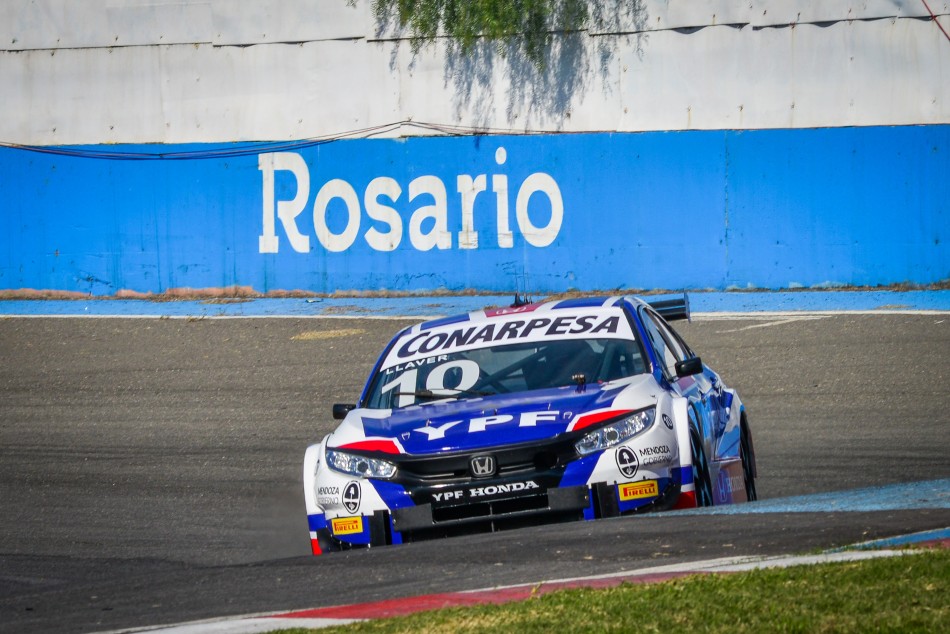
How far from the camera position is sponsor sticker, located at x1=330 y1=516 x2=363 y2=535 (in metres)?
7.13

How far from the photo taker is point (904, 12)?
2091 centimetres

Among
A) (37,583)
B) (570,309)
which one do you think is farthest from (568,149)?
(37,583)

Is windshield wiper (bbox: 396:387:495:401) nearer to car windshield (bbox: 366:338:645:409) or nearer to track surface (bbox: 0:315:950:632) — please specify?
car windshield (bbox: 366:338:645:409)

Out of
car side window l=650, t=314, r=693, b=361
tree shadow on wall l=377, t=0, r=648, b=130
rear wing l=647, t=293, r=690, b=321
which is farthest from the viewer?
tree shadow on wall l=377, t=0, r=648, b=130

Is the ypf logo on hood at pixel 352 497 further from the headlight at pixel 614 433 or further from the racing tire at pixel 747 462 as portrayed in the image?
the racing tire at pixel 747 462

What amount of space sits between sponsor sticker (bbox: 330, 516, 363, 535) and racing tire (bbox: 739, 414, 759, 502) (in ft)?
8.17

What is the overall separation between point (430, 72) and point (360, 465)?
655 inches

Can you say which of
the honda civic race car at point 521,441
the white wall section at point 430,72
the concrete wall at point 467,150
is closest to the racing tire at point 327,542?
the honda civic race car at point 521,441

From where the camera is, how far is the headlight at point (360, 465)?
A: 709 centimetres

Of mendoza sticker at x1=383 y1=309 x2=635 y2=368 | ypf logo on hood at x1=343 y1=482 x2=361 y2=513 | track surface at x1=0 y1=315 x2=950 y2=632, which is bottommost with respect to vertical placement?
track surface at x1=0 y1=315 x2=950 y2=632

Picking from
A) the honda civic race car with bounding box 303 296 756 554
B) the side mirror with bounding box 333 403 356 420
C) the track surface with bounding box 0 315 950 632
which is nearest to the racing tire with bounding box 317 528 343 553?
the honda civic race car with bounding box 303 296 756 554

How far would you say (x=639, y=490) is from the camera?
6.99 meters

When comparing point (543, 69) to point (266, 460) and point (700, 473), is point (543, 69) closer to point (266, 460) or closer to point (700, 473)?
point (266, 460)

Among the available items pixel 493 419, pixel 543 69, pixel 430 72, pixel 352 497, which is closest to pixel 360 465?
pixel 352 497
